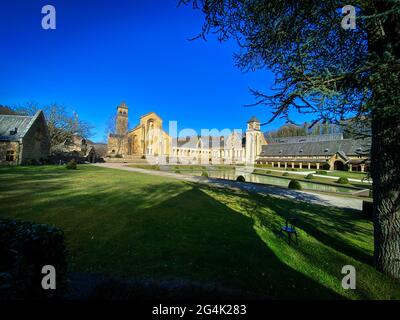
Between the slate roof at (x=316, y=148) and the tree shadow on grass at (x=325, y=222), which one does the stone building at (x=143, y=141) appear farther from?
the tree shadow on grass at (x=325, y=222)

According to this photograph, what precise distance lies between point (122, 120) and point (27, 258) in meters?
66.4

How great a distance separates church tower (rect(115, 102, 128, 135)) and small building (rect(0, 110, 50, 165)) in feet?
95.9

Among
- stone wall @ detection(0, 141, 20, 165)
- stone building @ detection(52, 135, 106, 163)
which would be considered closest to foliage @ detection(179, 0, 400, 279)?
stone wall @ detection(0, 141, 20, 165)

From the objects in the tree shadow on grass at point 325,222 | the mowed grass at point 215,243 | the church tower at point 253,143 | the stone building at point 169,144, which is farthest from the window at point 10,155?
the church tower at point 253,143

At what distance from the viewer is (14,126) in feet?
91.7

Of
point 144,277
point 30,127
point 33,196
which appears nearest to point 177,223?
point 144,277

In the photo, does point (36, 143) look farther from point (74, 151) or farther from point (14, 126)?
point (74, 151)

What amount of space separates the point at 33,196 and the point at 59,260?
8.84 metres

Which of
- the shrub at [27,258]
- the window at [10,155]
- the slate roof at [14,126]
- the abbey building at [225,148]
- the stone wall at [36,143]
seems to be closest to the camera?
the shrub at [27,258]

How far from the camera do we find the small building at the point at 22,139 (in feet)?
86.4

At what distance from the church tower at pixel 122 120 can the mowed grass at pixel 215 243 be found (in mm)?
56122

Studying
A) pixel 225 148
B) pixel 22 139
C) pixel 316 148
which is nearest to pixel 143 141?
pixel 225 148

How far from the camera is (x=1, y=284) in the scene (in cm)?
167
